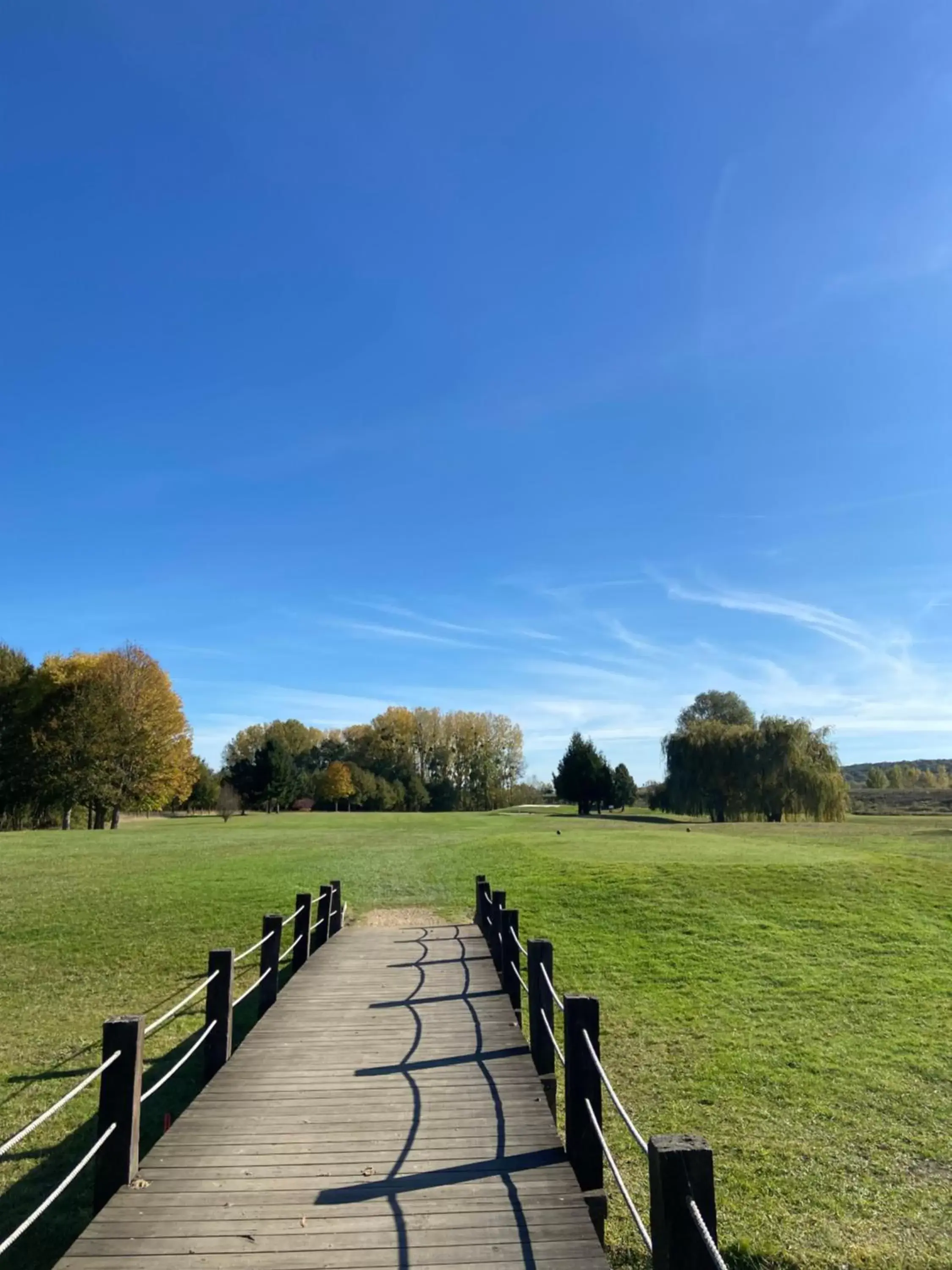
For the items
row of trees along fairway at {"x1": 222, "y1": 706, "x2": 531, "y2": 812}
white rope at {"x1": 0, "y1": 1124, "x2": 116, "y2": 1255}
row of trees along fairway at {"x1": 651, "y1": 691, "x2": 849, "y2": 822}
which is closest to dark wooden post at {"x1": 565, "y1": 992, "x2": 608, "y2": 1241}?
white rope at {"x1": 0, "y1": 1124, "x2": 116, "y2": 1255}

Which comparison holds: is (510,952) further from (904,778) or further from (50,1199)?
(904,778)

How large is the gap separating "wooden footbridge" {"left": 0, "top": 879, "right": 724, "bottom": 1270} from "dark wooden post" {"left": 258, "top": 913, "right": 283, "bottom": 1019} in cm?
69

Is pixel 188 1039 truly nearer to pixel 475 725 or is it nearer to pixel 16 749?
pixel 16 749

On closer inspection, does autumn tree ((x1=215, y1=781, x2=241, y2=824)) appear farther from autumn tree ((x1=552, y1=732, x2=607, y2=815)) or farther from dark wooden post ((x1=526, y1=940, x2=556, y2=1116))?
dark wooden post ((x1=526, y1=940, x2=556, y2=1116))

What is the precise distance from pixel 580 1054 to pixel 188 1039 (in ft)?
27.1

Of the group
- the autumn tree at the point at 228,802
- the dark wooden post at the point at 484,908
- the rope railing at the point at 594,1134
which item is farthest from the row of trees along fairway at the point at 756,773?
the rope railing at the point at 594,1134

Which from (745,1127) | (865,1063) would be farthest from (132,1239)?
(865,1063)

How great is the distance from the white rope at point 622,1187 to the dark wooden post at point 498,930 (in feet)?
17.2

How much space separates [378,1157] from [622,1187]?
5.86 ft

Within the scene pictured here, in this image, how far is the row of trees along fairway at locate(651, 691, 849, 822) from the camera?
46438 mm

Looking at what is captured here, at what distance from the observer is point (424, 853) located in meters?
28.7

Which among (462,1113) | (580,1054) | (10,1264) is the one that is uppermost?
(580,1054)

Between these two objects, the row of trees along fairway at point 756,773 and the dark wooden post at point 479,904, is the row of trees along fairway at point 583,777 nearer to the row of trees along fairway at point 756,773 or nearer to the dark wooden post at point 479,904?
the row of trees along fairway at point 756,773

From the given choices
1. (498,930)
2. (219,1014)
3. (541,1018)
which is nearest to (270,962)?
(219,1014)
